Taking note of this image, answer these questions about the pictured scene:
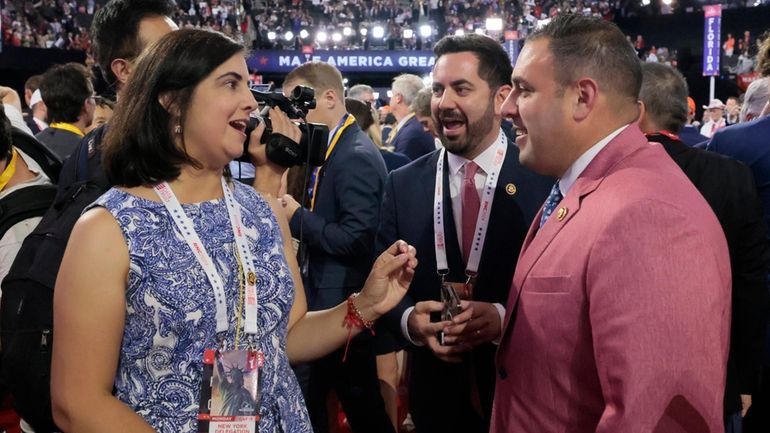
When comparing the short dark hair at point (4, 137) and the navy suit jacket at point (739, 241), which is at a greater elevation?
the short dark hair at point (4, 137)

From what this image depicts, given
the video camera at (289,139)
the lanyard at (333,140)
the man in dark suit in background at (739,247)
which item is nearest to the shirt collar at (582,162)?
the man in dark suit in background at (739,247)

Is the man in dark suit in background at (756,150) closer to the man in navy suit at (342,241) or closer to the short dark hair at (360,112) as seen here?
the man in navy suit at (342,241)

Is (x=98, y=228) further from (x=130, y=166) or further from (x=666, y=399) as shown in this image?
(x=666, y=399)

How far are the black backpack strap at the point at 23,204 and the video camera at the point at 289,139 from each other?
0.72m

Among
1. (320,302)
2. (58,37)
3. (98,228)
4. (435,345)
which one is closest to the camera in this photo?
(98,228)

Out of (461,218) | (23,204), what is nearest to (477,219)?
(461,218)

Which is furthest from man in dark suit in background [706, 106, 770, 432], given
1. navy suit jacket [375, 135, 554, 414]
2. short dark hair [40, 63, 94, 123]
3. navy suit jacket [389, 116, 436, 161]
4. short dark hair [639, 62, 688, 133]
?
navy suit jacket [389, 116, 436, 161]

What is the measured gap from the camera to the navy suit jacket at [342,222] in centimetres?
356

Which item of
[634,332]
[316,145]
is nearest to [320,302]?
[316,145]

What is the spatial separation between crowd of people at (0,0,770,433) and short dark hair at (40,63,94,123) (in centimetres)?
165

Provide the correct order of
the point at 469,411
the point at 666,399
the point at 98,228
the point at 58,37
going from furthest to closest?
1. the point at 58,37
2. the point at 469,411
3. the point at 98,228
4. the point at 666,399

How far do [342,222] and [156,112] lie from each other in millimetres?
1873

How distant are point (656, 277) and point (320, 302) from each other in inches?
95.6

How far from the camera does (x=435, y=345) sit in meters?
2.41
